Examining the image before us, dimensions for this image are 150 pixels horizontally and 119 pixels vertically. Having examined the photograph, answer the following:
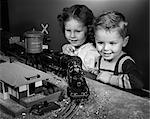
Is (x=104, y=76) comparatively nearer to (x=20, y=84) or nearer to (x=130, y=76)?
(x=130, y=76)

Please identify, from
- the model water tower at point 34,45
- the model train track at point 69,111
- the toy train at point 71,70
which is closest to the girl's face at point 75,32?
the toy train at point 71,70

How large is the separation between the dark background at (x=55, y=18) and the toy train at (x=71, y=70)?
0.33 feet

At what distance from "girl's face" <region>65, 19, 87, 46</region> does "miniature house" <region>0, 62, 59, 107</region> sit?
0.34m

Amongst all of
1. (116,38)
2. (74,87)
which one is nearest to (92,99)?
(74,87)

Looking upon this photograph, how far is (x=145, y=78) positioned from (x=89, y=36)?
1.43ft

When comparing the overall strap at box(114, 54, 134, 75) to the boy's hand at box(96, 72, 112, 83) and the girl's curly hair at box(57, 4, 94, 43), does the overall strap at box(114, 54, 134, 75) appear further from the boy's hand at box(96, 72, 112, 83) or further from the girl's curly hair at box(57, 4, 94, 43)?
the girl's curly hair at box(57, 4, 94, 43)

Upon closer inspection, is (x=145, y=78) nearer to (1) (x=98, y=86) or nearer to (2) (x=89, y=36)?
(1) (x=98, y=86)

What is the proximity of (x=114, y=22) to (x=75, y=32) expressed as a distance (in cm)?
32

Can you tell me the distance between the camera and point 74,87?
1571mm

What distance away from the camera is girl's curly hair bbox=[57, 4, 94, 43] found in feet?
5.48

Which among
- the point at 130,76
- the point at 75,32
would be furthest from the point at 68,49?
the point at 130,76

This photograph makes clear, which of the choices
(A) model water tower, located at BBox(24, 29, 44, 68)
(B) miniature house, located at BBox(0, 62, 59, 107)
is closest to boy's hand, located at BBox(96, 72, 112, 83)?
(B) miniature house, located at BBox(0, 62, 59, 107)

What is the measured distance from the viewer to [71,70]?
64.6 inches

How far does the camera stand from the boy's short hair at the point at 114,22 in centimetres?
154
